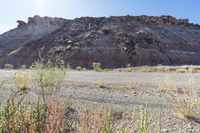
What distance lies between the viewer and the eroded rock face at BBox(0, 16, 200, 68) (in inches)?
2554

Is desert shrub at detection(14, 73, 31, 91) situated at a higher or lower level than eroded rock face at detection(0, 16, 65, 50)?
lower

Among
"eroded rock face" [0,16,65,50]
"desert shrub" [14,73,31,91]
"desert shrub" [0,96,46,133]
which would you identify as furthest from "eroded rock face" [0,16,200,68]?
"desert shrub" [0,96,46,133]

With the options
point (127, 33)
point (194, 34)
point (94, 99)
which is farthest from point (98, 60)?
point (94, 99)

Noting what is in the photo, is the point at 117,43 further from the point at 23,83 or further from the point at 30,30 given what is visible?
the point at 23,83

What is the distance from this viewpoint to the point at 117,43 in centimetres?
6881

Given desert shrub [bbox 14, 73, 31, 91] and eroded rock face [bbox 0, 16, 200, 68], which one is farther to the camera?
eroded rock face [bbox 0, 16, 200, 68]

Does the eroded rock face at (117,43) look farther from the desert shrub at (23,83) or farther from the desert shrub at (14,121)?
the desert shrub at (14,121)

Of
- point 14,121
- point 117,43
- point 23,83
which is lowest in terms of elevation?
point 23,83

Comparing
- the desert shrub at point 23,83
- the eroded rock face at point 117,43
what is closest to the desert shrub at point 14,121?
the desert shrub at point 23,83

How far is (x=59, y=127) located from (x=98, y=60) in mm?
59315

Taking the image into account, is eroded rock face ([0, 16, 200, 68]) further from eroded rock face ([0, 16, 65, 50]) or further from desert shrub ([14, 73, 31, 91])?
desert shrub ([14, 73, 31, 91])

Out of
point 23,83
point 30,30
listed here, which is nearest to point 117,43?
point 30,30

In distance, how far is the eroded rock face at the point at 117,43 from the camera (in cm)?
6488

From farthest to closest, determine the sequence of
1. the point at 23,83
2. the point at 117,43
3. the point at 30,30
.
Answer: the point at 30,30, the point at 117,43, the point at 23,83
